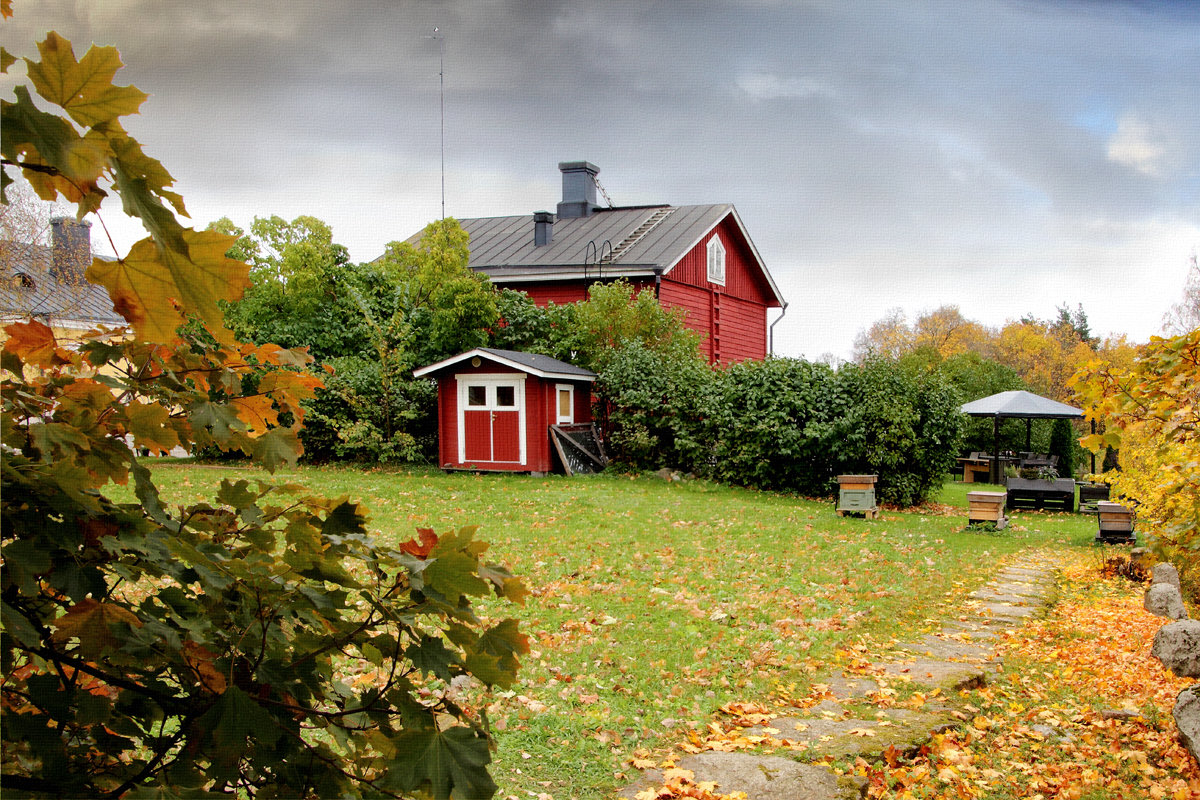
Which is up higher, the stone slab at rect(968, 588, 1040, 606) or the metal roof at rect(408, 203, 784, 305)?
the metal roof at rect(408, 203, 784, 305)

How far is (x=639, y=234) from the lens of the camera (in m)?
25.4

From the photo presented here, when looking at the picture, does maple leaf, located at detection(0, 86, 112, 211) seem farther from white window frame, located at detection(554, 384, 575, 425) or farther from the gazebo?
the gazebo

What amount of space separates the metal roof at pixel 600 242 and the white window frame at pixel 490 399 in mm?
5646

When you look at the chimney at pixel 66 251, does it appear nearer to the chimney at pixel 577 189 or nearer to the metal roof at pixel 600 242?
the metal roof at pixel 600 242

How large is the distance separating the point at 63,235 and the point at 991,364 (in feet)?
91.5

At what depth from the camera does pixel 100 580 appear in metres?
1.40

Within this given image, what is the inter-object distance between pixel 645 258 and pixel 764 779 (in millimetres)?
20419

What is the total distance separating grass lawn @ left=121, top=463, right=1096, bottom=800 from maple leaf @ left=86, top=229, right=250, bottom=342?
11.0 feet

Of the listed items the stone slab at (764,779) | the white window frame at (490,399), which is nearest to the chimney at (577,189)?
the white window frame at (490,399)

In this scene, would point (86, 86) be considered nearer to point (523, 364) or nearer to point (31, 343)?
point (31, 343)

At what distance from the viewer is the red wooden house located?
78.0 ft

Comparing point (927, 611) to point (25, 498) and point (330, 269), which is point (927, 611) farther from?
point (330, 269)

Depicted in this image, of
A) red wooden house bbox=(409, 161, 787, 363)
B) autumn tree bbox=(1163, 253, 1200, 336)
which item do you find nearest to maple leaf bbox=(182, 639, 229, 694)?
red wooden house bbox=(409, 161, 787, 363)

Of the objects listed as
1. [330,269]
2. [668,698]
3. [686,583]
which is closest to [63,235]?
[330,269]
